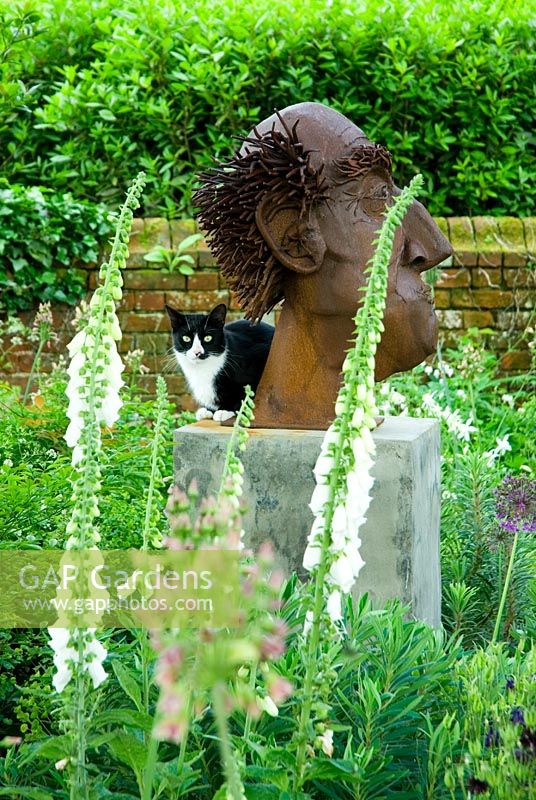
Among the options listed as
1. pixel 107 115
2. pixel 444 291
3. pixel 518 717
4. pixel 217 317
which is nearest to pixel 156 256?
pixel 107 115

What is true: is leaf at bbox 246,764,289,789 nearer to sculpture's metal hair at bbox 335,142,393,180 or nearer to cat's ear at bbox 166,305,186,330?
sculpture's metal hair at bbox 335,142,393,180

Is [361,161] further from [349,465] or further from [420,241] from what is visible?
[349,465]

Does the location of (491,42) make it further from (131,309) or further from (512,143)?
(131,309)

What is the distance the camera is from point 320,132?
10.7 ft

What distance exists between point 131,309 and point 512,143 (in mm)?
3015

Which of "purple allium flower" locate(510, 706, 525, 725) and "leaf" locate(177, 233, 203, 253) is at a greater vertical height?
"leaf" locate(177, 233, 203, 253)

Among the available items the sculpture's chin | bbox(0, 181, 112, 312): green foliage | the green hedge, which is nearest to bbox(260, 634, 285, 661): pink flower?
the sculpture's chin

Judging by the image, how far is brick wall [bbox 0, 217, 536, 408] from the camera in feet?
22.7

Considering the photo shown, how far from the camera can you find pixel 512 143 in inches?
295

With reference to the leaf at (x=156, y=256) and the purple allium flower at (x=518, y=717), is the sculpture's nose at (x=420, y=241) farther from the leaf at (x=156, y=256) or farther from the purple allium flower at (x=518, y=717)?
the leaf at (x=156, y=256)

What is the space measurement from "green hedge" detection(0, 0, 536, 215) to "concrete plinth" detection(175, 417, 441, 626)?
435 cm

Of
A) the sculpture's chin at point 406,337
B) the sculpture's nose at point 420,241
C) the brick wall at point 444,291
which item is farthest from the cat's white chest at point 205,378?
the brick wall at point 444,291

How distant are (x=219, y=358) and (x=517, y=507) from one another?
1.25 meters

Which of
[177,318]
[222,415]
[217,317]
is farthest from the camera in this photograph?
[177,318]
